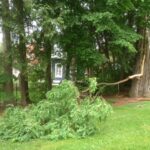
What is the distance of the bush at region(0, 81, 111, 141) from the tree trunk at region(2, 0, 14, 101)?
4903 millimetres

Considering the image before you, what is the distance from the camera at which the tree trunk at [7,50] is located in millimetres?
13570

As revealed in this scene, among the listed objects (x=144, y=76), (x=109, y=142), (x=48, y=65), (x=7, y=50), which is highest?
(x=7, y=50)

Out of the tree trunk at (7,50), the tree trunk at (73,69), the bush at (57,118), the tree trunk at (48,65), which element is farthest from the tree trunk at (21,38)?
the bush at (57,118)

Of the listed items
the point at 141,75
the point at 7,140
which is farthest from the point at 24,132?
the point at 141,75

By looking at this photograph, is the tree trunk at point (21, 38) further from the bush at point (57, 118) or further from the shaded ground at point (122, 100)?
the bush at point (57, 118)

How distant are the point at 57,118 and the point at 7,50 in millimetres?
6133

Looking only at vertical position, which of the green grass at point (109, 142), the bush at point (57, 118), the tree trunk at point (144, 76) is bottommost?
the green grass at point (109, 142)

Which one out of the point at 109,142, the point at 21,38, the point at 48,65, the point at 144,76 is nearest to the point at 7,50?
the point at 21,38

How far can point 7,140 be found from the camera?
825 centimetres

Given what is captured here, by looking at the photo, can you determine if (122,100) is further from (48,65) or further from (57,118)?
(57,118)

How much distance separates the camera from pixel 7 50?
46.6ft

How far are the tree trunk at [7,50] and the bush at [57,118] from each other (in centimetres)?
490

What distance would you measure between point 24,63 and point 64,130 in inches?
243

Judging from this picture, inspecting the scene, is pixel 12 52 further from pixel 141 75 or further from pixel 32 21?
pixel 141 75
